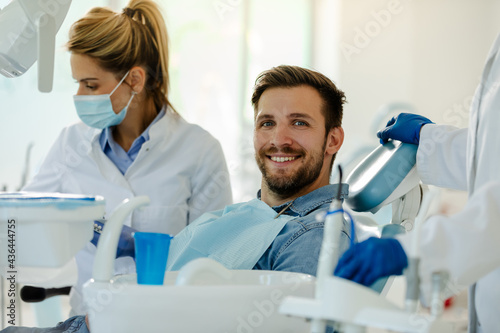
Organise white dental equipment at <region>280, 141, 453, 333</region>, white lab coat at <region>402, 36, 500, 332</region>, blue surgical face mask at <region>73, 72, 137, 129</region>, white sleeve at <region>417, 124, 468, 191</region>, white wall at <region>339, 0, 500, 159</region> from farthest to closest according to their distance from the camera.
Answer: white wall at <region>339, 0, 500, 159</region> → blue surgical face mask at <region>73, 72, 137, 129</region> → white sleeve at <region>417, 124, 468, 191</region> → white lab coat at <region>402, 36, 500, 332</region> → white dental equipment at <region>280, 141, 453, 333</region>

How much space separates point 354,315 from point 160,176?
4.29 ft

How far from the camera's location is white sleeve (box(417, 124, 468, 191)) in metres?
1.44

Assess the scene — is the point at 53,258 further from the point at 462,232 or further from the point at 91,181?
the point at 91,181

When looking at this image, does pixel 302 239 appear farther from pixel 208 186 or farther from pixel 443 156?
pixel 208 186

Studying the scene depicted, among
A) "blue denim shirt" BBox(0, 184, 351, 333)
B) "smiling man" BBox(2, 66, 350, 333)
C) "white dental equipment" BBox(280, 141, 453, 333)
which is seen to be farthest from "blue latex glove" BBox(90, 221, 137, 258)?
"white dental equipment" BBox(280, 141, 453, 333)

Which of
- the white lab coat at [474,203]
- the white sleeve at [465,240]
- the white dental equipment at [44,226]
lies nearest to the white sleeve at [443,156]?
the white lab coat at [474,203]

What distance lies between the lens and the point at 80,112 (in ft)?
6.50

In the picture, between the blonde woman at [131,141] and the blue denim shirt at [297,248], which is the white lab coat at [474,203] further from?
the blonde woman at [131,141]

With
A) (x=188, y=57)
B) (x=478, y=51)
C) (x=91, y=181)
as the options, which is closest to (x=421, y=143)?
(x=91, y=181)

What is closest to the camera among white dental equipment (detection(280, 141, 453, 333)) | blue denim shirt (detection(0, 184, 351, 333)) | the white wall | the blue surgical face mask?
white dental equipment (detection(280, 141, 453, 333))

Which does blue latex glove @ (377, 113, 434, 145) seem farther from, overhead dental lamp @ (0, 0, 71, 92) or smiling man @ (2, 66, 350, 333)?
overhead dental lamp @ (0, 0, 71, 92)

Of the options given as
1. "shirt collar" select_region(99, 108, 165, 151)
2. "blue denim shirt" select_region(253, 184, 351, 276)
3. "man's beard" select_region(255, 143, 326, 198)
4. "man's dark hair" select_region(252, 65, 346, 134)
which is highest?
"man's dark hair" select_region(252, 65, 346, 134)

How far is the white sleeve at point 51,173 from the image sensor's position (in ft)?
6.82

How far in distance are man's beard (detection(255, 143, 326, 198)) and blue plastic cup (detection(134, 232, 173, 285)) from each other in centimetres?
62
